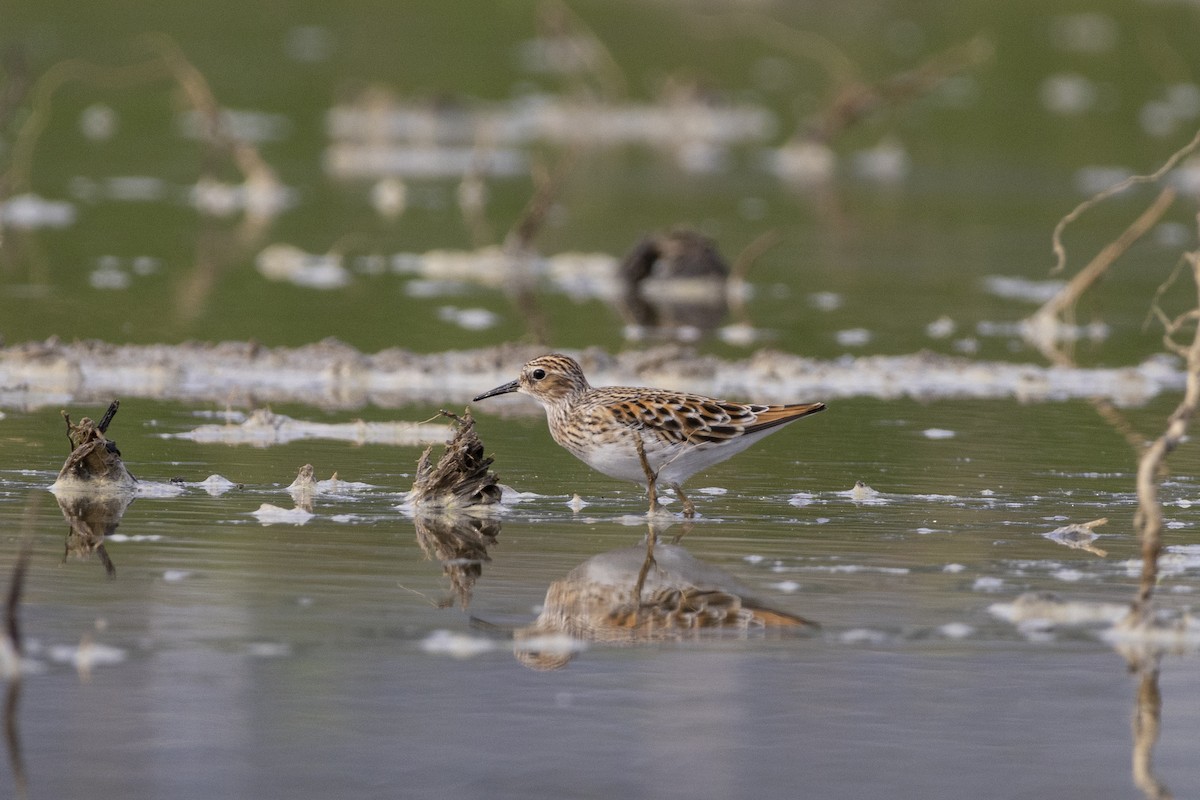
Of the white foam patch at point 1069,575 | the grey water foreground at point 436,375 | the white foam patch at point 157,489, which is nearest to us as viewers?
the white foam patch at point 1069,575

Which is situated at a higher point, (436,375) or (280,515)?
(436,375)

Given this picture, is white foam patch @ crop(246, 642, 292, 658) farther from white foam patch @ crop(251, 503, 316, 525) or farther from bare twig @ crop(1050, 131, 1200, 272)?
bare twig @ crop(1050, 131, 1200, 272)

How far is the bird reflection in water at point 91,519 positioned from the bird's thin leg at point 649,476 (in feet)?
7.97

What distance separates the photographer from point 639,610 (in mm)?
8219

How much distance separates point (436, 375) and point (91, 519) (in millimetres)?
5451

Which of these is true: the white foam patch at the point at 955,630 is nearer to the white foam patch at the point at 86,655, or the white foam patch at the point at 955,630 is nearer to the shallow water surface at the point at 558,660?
the shallow water surface at the point at 558,660

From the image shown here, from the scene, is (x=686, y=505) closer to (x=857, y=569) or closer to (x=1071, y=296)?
(x=857, y=569)

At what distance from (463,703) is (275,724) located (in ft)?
2.08

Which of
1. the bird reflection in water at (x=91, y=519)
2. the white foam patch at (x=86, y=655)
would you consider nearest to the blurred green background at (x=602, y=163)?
the bird reflection in water at (x=91, y=519)

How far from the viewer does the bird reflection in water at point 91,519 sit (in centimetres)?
895

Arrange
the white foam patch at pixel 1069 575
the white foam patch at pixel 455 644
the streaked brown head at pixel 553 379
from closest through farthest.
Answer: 1. the white foam patch at pixel 455 644
2. the white foam patch at pixel 1069 575
3. the streaked brown head at pixel 553 379

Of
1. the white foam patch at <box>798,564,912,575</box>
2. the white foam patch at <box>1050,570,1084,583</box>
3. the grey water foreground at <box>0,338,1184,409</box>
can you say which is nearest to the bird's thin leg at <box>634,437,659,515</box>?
the white foam patch at <box>798,564,912,575</box>

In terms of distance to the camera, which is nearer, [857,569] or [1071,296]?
[857,569]

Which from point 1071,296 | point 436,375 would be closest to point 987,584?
point 436,375
